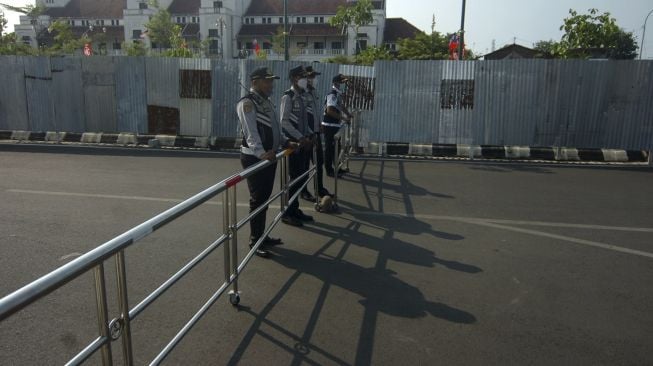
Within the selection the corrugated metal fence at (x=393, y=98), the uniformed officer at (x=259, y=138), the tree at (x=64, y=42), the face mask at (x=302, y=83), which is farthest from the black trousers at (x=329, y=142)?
the tree at (x=64, y=42)

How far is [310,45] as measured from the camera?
226 feet

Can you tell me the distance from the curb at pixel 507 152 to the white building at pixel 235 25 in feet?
177

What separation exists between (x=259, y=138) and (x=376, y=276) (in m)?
1.80

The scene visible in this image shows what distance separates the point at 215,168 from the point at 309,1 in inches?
2629

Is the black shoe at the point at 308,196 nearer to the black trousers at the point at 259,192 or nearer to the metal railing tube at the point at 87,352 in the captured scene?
the black trousers at the point at 259,192

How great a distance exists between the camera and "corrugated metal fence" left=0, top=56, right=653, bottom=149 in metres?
11.3

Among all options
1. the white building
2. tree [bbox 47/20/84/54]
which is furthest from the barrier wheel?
the white building

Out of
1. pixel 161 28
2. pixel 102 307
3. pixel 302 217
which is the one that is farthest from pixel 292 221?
pixel 161 28

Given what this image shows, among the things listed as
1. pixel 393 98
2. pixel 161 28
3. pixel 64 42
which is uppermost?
pixel 161 28

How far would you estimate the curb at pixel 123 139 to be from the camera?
12.8 metres

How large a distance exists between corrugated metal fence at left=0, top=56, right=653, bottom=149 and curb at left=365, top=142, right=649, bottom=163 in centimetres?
23

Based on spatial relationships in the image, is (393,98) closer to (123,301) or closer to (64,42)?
(123,301)

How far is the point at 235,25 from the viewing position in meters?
70.7

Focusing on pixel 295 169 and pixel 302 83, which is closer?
pixel 295 169
